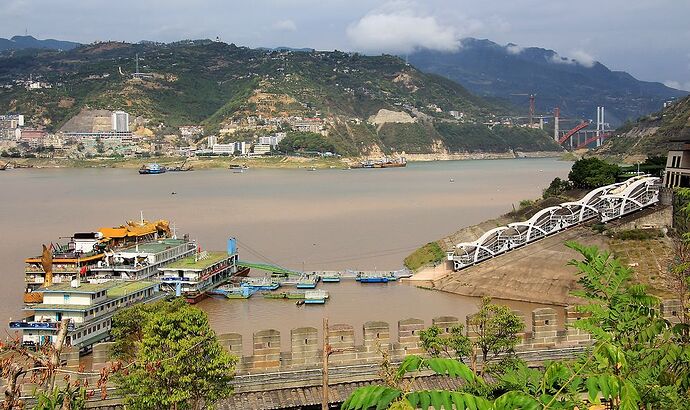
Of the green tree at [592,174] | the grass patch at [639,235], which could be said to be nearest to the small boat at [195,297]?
the grass patch at [639,235]

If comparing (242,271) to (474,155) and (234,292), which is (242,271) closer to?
(234,292)

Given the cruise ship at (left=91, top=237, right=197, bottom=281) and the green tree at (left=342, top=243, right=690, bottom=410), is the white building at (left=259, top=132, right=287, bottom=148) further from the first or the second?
the green tree at (left=342, top=243, right=690, bottom=410)

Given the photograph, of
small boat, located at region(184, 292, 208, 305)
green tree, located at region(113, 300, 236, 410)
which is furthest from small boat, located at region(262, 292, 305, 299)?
green tree, located at region(113, 300, 236, 410)

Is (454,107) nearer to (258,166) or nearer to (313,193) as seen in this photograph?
(258,166)

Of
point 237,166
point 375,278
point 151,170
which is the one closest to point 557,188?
point 375,278

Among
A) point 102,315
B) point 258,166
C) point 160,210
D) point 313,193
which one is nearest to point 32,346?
point 102,315
